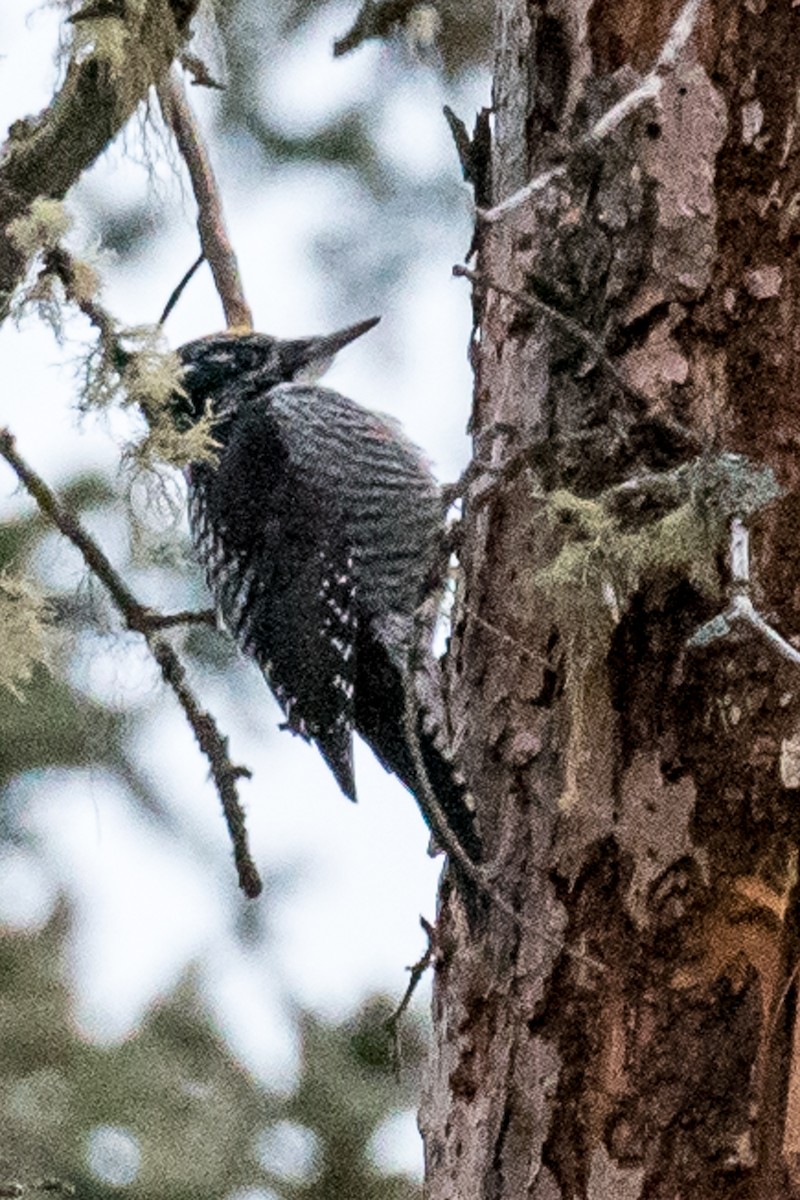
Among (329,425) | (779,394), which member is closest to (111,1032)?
(329,425)

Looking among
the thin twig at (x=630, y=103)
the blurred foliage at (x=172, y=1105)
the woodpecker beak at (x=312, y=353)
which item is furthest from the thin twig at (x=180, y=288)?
the blurred foliage at (x=172, y=1105)

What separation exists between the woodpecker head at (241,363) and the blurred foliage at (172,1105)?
174 centimetres

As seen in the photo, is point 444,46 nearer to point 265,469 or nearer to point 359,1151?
point 265,469

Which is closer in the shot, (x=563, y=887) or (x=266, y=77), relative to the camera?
(x=563, y=887)

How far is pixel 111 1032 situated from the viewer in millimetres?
4316

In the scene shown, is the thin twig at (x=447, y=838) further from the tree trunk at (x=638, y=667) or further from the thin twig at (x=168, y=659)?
the thin twig at (x=168, y=659)

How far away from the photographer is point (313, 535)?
289 cm

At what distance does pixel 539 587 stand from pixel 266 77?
2.52 m

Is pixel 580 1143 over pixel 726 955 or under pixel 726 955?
under

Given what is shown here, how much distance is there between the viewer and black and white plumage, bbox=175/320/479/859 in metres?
2.78

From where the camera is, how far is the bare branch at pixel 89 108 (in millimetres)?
2248

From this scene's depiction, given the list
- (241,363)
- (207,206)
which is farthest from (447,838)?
(241,363)

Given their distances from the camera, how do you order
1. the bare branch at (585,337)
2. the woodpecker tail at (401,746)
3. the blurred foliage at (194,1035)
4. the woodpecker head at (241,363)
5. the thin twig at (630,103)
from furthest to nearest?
the blurred foliage at (194,1035) < the woodpecker head at (241,363) < the woodpecker tail at (401,746) < the bare branch at (585,337) < the thin twig at (630,103)

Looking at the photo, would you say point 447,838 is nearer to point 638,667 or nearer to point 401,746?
point 638,667
